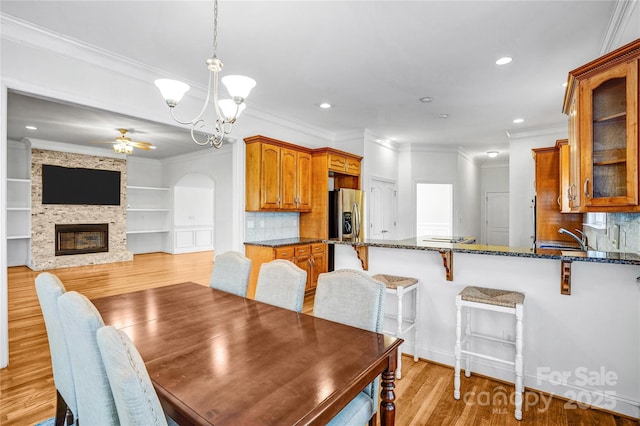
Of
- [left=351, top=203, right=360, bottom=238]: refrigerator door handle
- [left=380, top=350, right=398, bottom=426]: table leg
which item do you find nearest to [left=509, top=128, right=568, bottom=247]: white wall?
[left=351, top=203, right=360, bottom=238]: refrigerator door handle

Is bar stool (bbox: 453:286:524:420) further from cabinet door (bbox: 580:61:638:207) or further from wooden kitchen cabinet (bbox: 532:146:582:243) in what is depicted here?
wooden kitchen cabinet (bbox: 532:146:582:243)

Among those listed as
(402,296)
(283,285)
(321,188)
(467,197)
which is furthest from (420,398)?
(467,197)

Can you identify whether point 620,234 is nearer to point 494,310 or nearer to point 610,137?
point 610,137

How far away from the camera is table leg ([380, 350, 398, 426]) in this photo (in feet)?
4.71

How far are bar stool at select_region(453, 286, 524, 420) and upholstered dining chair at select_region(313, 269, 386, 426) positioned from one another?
2.92 ft

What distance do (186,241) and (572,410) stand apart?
9.36 m

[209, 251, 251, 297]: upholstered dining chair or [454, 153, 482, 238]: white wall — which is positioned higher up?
[454, 153, 482, 238]: white wall

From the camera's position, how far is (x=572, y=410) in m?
2.12

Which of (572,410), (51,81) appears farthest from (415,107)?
(51,81)

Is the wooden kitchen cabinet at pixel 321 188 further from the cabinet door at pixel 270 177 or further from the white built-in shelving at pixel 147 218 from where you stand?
the white built-in shelving at pixel 147 218

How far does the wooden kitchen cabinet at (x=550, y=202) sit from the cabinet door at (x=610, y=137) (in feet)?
8.94

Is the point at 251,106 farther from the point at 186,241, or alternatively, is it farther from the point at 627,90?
the point at 186,241

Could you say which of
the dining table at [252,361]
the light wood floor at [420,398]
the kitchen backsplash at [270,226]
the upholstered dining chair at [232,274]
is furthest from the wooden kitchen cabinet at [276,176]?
the light wood floor at [420,398]

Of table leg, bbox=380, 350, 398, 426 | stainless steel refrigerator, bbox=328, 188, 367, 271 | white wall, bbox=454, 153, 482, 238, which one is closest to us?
table leg, bbox=380, 350, 398, 426
